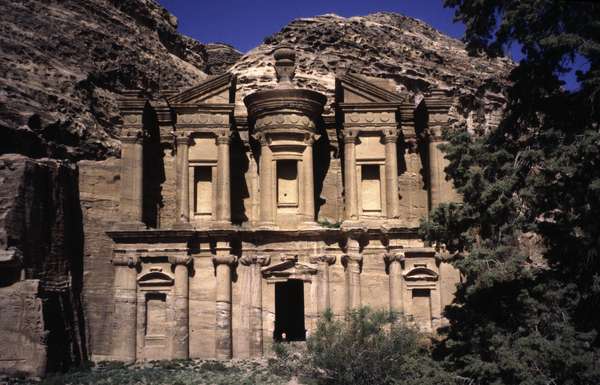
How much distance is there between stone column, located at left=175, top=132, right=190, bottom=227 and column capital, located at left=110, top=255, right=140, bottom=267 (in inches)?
86.8

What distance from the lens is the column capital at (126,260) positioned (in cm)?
2341

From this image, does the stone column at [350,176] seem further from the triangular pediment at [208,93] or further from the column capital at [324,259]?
the triangular pediment at [208,93]

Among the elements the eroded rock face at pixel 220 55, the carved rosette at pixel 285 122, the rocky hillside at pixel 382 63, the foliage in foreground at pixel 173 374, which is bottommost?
the foliage in foreground at pixel 173 374

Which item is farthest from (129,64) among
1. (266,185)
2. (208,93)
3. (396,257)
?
(396,257)

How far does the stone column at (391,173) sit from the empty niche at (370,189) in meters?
0.67

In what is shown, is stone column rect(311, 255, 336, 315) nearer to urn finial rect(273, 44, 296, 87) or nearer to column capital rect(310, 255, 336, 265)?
column capital rect(310, 255, 336, 265)

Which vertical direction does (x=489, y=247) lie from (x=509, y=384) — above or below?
above

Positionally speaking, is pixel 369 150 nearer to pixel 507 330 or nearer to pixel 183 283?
pixel 183 283

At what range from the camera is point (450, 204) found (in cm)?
1741

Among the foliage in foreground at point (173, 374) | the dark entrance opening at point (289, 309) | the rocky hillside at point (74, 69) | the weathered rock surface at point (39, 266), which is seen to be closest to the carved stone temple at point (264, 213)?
the dark entrance opening at point (289, 309)

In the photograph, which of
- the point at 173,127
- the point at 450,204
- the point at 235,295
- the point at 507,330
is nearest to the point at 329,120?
the point at 173,127

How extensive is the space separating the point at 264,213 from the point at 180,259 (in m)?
3.63

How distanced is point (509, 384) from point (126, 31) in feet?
94.8

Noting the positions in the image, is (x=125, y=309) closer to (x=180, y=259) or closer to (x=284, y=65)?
(x=180, y=259)
